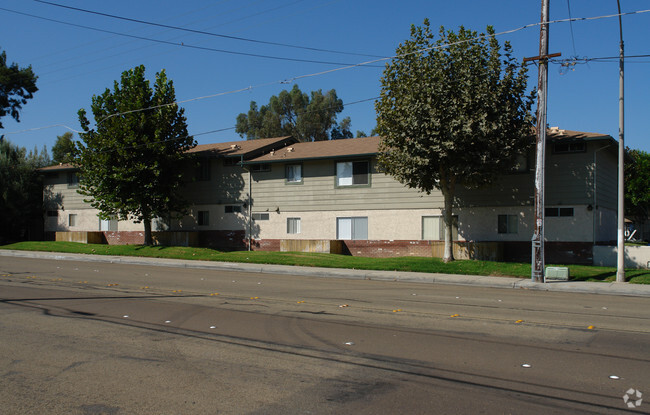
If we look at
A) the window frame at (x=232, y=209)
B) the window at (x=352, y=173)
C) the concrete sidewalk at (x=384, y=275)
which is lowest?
the concrete sidewalk at (x=384, y=275)

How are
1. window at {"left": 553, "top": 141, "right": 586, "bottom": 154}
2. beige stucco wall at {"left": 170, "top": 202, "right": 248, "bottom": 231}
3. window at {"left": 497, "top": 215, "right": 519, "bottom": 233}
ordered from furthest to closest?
beige stucco wall at {"left": 170, "top": 202, "right": 248, "bottom": 231}
window at {"left": 497, "top": 215, "right": 519, "bottom": 233}
window at {"left": 553, "top": 141, "right": 586, "bottom": 154}

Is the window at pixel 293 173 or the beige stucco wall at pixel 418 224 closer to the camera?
the beige stucco wall at pixel 418 224

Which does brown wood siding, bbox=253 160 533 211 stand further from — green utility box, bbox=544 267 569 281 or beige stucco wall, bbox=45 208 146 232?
beige stucco wall, bbox=45 208 146 232

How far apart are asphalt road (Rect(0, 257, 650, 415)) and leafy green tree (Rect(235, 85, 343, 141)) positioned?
5428cm

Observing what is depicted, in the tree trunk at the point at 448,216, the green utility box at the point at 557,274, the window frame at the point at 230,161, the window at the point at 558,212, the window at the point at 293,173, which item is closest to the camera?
the green utility box at the point at 557,274

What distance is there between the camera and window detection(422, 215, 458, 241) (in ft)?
87.8

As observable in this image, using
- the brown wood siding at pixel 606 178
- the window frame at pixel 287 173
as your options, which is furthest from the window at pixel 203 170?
the brown wood siding at pixel 606 178

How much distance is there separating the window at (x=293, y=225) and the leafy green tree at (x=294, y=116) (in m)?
36.6

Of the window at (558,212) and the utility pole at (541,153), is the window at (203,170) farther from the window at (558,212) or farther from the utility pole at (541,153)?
the utility pole at (541,153)

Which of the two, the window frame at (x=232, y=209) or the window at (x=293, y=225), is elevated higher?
the window frame at (x=232, y=209)

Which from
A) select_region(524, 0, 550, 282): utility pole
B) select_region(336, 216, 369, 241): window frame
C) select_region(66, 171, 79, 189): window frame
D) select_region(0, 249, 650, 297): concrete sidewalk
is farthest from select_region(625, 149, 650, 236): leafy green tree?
select_region(66, 171, 79, 189): window frame

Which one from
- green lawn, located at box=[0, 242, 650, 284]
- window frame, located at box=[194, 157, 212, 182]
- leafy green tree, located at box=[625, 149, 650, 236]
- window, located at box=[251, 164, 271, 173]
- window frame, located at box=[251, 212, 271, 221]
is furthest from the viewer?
leafy green tree, located at box=[625, 149, 650, 236]

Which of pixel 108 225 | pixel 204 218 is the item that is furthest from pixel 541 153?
pixel 108 225

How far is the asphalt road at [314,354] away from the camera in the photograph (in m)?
5.68
